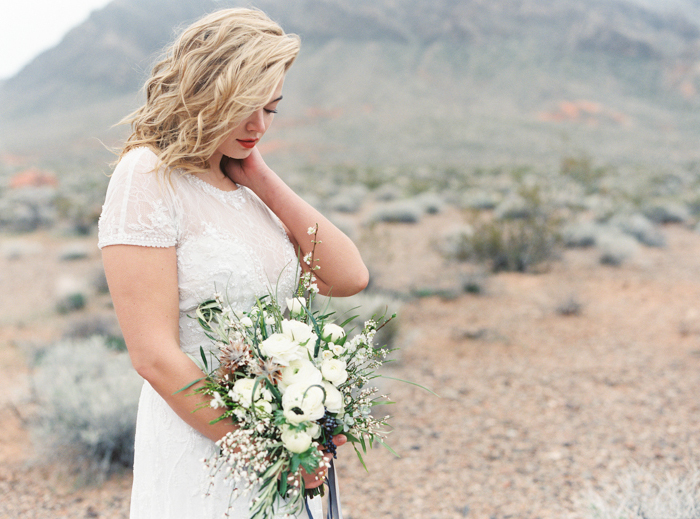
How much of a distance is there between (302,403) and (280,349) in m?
0.14

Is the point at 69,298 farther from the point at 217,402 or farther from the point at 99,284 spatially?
the point at 217,402

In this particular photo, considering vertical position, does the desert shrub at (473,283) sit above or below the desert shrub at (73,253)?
above

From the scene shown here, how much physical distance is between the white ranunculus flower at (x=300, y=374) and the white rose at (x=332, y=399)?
0.04 meters

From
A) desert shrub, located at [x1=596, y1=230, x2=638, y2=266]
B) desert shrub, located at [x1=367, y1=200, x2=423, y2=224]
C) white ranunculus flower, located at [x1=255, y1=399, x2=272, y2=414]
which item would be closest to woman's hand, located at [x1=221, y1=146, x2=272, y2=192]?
white ranunculus flower, located at [x1=255, y1=399, x2=272, y2=414]

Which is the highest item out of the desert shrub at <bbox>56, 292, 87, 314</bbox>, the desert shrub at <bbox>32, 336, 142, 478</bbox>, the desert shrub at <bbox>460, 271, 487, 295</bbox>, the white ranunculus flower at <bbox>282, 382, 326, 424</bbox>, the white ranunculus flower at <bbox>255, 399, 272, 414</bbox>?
the white ranunculus flower at <bbox>282, 382, 326, 424</bbox>

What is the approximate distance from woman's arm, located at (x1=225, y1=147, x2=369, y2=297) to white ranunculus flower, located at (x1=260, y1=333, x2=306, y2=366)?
1.79 ft

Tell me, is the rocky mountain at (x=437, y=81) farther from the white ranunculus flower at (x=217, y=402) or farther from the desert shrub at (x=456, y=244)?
the white ranunculus flower at (x=217, y=402)

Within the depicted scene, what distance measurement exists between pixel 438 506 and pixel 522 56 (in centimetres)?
7608

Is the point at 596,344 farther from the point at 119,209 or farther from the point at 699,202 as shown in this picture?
the point at 699,202

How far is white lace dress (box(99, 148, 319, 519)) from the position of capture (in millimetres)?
1386

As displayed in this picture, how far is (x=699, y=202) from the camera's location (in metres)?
13.6

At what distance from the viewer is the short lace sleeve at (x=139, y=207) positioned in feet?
4.24

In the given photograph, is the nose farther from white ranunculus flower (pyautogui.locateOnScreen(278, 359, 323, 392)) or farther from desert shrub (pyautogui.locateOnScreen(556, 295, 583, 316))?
desert shrub (pyautogui.locateOnScreen(556, 295, 583, 316))

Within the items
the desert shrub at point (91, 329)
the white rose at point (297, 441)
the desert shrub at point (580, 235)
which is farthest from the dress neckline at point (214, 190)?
the desert shrub at point (580, 235)
